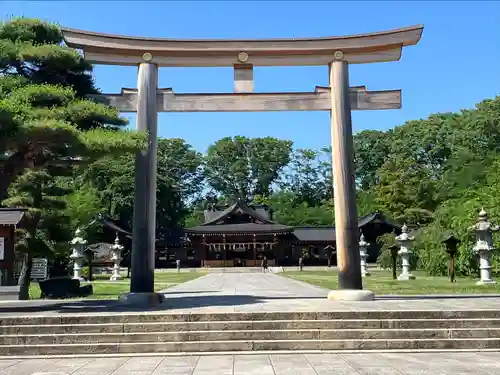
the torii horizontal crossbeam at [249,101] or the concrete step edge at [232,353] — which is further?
the torii horizontal crossbeam at [249,101]

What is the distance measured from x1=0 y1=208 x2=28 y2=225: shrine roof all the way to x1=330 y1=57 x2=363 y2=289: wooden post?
369 inches

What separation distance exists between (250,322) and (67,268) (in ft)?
78.6

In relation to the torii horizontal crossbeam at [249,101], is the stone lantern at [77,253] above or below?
below

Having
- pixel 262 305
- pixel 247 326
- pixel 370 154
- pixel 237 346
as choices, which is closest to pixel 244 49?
pixel 262 305

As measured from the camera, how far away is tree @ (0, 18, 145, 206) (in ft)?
30.7

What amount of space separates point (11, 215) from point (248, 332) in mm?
9716

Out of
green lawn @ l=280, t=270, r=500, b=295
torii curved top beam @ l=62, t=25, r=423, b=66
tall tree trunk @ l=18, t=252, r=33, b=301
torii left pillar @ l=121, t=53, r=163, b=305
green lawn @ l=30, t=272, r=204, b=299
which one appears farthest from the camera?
green lawn @ l=30, t=272, r=204, b=299

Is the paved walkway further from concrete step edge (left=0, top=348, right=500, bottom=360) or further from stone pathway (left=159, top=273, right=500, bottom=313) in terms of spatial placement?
concrete step edge (left=0, top=348, right=500, bottom=360)

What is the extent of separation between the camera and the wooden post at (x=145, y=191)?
430 inches

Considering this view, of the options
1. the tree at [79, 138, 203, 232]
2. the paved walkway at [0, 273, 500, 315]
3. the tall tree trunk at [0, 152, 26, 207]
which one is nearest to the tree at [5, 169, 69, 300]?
the paved walkway at [0, 273, 500, 315]

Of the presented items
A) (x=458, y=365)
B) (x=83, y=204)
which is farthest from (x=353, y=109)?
(x=83, y=204)

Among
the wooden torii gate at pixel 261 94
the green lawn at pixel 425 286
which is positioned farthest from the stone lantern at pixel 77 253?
the wooden torii gate at pixel 261 94

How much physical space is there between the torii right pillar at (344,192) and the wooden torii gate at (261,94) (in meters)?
0.02

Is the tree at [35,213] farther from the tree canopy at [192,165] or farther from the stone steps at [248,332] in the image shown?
the stone steps at [248,332]
